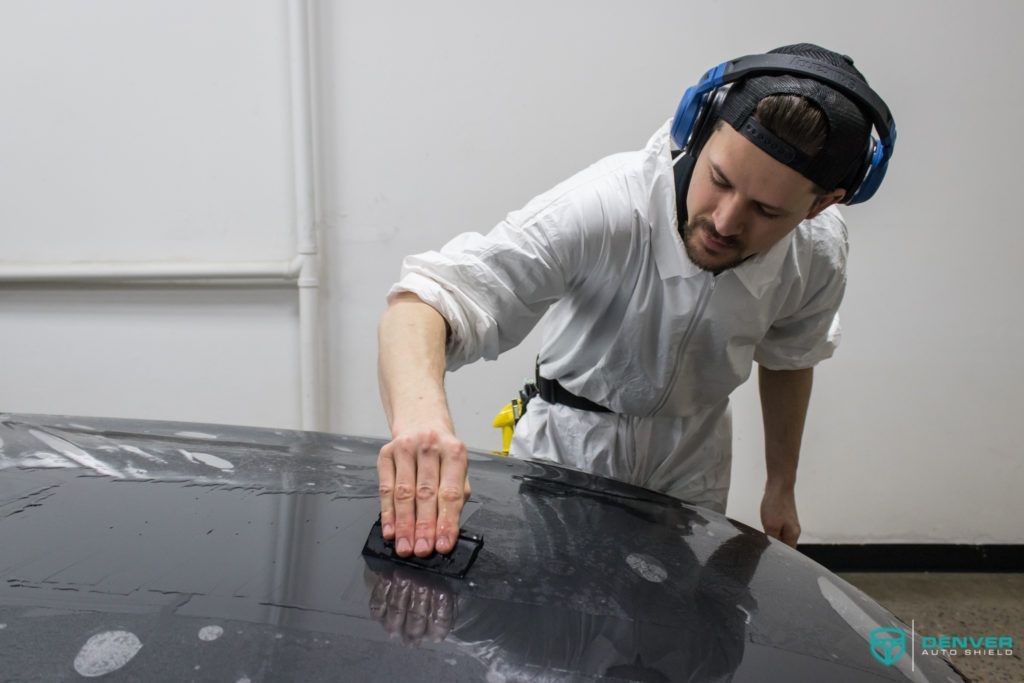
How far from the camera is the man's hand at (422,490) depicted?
68cm

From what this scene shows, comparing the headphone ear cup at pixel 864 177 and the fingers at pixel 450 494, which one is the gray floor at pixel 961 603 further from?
the fingers at pixel 450 494

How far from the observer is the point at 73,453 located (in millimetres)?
878

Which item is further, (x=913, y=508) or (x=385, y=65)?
(x=913, y=508)

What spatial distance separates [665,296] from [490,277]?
33 centimetres

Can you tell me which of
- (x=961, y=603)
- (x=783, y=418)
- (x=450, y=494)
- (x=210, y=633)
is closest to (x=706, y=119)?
(x=450, y=494)

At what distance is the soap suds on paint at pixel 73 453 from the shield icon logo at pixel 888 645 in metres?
0.85

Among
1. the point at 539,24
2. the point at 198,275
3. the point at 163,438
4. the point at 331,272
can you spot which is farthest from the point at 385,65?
the point at 163,438

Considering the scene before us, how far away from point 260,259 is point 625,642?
180cm

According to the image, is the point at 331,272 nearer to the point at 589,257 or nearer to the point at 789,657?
the point at 589,257

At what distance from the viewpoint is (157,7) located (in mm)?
1976

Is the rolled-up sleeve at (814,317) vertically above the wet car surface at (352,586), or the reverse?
the rolled-up sleeve at (814,317)

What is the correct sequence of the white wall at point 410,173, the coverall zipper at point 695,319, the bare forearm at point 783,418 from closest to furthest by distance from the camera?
1. the coverall zipper at point 695,319
2. the bare forearm at point 783,418
3. the white wall at point 410,173

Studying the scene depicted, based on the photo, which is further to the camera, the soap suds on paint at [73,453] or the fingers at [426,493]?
the soap suds on paint at [73,453]

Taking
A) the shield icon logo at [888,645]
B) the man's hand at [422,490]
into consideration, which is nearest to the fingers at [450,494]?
the man's hand at [422,490]
